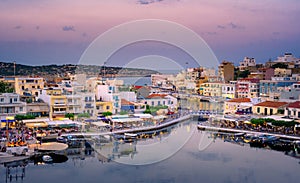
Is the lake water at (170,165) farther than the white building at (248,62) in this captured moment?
No

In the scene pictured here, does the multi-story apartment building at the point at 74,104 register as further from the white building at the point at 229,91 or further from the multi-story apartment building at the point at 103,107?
the white building at the point at 229,91

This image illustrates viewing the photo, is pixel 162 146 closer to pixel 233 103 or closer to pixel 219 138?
pixel 219 138

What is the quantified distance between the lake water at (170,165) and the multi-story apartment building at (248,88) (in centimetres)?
1006

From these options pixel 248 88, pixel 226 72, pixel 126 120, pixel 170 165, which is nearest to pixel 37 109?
pixel 126 120

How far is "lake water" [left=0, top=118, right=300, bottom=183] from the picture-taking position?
337 inches

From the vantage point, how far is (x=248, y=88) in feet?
71.4

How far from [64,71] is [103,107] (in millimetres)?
32236

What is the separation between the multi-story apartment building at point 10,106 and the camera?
1283cm

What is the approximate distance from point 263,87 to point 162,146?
1126 cm

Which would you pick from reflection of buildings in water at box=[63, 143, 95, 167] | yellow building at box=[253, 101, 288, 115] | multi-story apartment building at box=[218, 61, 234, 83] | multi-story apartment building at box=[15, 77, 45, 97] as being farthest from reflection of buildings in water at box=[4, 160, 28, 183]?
multi-story apartment building at box=[218, 61, 234, 83]

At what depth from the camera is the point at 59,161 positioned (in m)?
9.53

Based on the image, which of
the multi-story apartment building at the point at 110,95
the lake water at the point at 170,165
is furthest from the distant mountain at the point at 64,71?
the lake water at the point at 170,165

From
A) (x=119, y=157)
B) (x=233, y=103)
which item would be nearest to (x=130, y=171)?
(x=119, y=157)

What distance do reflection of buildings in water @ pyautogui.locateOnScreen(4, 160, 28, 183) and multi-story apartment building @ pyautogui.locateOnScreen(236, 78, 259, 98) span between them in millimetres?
15050
